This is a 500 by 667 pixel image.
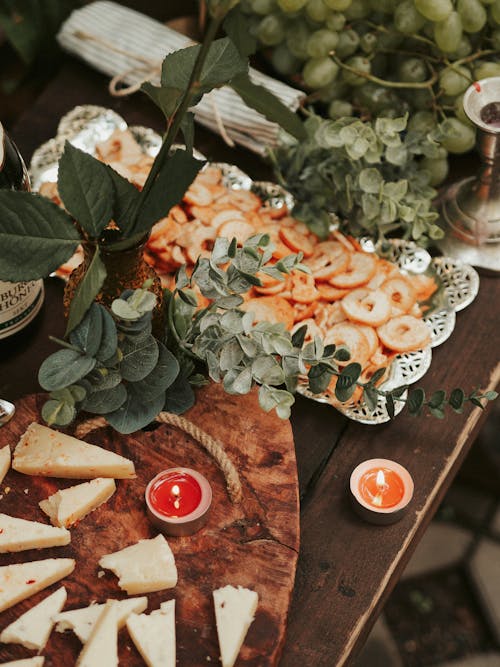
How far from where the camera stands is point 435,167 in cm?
117

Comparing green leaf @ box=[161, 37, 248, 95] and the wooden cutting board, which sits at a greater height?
green leaf @ box=[161, 37, 248, 95]

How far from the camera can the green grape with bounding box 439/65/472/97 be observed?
1.10m

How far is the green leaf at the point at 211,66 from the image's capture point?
75cm

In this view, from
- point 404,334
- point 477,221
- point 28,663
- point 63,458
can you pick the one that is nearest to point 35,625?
point 28,663

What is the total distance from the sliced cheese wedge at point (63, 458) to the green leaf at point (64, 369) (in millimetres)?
103

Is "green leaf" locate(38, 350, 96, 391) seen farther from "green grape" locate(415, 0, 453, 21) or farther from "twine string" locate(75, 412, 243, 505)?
"green grape" locate(415, 0, 453, 21)

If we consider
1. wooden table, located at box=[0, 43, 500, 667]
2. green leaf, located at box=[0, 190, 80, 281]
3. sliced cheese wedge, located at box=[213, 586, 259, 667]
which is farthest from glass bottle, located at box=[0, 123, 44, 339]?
sliced cheese wedge, located at box=[213, 586, 259, 667]

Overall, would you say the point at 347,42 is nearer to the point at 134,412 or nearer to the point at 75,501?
the point at 134,412

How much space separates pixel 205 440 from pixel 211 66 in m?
Answer: 0.37

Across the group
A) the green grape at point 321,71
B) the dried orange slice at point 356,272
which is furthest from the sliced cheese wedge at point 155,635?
the green grape at point 321,71

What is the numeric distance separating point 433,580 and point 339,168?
877mm

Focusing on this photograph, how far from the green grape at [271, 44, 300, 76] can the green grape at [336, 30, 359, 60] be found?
0.35 ft

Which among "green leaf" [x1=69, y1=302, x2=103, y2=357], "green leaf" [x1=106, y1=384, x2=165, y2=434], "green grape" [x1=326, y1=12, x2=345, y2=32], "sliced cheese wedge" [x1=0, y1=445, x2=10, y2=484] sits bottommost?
"sliced cheese wedge" [x1=0, y1=445, x2=10, y2=484]

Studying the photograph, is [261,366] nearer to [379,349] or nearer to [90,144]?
[379,349]
